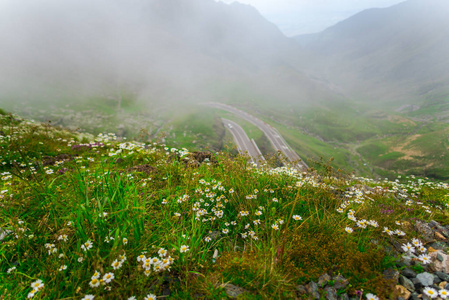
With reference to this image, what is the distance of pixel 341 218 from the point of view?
5.39 m

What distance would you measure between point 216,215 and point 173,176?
325 centimetres

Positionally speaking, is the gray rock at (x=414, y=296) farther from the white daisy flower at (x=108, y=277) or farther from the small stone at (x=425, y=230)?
the white daisy flower at (x=108, y=277)

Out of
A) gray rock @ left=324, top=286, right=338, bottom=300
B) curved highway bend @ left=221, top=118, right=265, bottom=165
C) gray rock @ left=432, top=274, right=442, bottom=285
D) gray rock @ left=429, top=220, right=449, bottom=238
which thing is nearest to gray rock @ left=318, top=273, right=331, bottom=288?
gray rock @ left=324, top=286, right=338, bottom=300

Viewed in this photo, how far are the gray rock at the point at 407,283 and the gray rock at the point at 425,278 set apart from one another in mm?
204

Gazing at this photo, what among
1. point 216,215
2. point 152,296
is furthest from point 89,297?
point 216,215

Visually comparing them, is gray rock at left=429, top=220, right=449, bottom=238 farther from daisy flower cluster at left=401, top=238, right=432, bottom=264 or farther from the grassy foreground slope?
daisy flower cluster at left=401, top=238, right=432, bottom=264

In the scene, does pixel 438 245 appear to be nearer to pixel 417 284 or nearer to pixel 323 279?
pixel 417 284

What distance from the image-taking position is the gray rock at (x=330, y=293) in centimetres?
353

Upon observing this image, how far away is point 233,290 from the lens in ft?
11.8

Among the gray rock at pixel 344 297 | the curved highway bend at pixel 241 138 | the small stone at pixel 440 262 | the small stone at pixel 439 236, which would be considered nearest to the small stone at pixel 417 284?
the small stone at pixel 440 262

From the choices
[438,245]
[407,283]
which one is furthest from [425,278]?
[438,245]

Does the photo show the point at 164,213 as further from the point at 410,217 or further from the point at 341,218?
the point at 410,217

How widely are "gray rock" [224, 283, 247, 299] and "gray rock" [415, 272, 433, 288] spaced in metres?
3.56

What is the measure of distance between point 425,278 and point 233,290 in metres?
3.87
